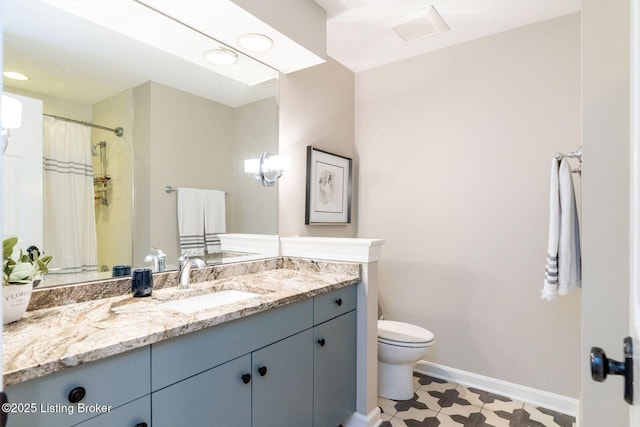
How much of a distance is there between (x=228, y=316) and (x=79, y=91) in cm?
115

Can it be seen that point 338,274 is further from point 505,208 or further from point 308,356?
point 505,208

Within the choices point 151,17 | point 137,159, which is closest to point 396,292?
point 137,159

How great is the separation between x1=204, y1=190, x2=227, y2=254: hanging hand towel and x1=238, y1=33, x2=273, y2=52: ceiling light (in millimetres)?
853

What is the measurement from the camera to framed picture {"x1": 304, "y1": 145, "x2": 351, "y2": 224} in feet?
8.30

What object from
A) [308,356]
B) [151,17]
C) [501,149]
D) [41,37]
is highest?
[151,17]

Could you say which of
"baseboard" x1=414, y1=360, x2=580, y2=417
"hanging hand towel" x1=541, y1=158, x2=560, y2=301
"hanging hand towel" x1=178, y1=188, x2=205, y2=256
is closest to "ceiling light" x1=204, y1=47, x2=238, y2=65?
"hanging hand towel" x1=178, y1=188, x2=205, y2=256

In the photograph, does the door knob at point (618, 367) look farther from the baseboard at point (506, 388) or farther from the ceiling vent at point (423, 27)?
the ceiling vent at point (423, 27)

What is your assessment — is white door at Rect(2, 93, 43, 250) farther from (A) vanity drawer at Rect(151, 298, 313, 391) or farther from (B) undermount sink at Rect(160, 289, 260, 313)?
(A) vanity drawer at Rect(151, 298, 313, 391)

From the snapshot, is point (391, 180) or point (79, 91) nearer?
point (79, 91)

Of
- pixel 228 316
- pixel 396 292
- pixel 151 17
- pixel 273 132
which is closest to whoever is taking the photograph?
pixel 228 316

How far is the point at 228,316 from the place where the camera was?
1.22m

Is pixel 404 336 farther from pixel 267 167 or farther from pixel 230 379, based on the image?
pixel 267 167

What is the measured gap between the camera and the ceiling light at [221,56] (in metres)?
1.88

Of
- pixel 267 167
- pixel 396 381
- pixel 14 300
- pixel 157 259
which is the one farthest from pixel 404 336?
pixel 14 300
